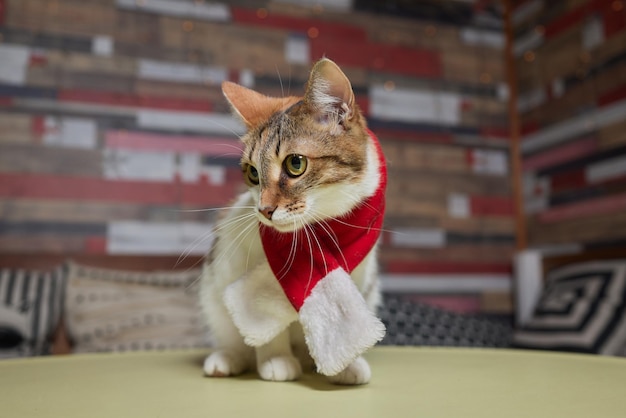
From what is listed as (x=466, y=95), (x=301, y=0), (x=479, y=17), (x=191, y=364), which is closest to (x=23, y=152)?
(x=301, y=0)

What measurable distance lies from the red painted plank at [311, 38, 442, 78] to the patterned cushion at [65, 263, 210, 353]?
4.53 ft

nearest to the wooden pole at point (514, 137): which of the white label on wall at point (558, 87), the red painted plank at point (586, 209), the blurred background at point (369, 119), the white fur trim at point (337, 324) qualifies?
the blurred background at point (369, 119)

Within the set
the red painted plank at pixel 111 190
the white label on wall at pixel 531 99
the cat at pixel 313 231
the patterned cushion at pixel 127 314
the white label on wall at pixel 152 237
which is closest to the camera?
the cat at pixel 313 231

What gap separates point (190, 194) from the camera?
2.49 metres

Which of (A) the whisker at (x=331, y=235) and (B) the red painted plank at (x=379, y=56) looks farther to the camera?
(B) the red painted plank at (x=379, y=56)

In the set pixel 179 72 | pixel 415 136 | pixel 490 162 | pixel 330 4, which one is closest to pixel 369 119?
pixel 415 136

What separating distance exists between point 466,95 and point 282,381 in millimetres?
2501

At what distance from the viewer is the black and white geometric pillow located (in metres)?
2.00

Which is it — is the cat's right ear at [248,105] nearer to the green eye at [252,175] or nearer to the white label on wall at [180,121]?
the green eye at [252,175]

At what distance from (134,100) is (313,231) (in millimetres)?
1917

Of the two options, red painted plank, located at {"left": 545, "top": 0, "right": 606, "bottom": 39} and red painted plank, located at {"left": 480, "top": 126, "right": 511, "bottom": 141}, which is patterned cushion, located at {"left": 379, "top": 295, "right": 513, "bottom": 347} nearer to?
red painted plank, located at {"left": 480, "top": 126, "right": 511, "bottom": 141}

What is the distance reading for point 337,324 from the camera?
2.42 feet

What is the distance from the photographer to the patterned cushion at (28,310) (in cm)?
190

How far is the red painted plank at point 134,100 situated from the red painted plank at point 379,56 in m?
0.63
